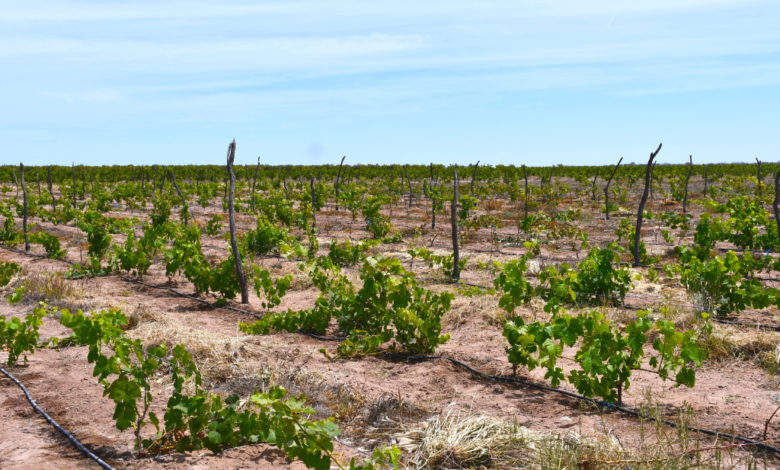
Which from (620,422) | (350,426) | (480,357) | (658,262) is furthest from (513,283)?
(658,262)

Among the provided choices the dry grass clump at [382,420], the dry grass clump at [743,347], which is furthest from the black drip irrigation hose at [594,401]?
the dry grass clump at [743,347]

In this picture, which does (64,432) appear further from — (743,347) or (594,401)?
(743,347)

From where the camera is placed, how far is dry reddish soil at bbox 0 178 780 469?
3873mm

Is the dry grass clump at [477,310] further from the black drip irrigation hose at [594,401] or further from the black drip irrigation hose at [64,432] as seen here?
the black drip irrigation hose at [64,432]

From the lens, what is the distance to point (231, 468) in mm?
3631

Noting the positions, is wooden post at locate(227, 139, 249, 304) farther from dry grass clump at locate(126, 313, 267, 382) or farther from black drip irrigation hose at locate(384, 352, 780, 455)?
black drip irrigation hose at locate(384, 352, 780, 455)

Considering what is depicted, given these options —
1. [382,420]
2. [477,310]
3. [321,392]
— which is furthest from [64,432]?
[477,310]

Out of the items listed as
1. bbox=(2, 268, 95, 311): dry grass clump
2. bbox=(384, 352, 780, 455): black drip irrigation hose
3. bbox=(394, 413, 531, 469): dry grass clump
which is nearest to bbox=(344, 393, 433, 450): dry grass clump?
bbox=(394, 413, 531, 469): dry grass clump

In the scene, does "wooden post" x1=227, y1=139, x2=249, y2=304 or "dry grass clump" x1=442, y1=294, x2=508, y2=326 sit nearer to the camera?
"dry grass clump" x1=442, y1=294, x2=508, y2=326

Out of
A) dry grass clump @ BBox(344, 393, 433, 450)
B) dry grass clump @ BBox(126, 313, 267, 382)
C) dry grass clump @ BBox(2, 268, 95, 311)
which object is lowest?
dry grass clump @ BBox(344, 393, 433, 450)

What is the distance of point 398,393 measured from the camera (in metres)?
4.56

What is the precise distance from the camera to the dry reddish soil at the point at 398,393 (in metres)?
3.87

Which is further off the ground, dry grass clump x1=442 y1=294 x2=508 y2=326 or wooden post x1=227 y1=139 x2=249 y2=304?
wooden post x1=227 y1=139 x2=249 y2=304

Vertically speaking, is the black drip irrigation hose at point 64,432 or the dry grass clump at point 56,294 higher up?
the dry grass clump at point 56,294
